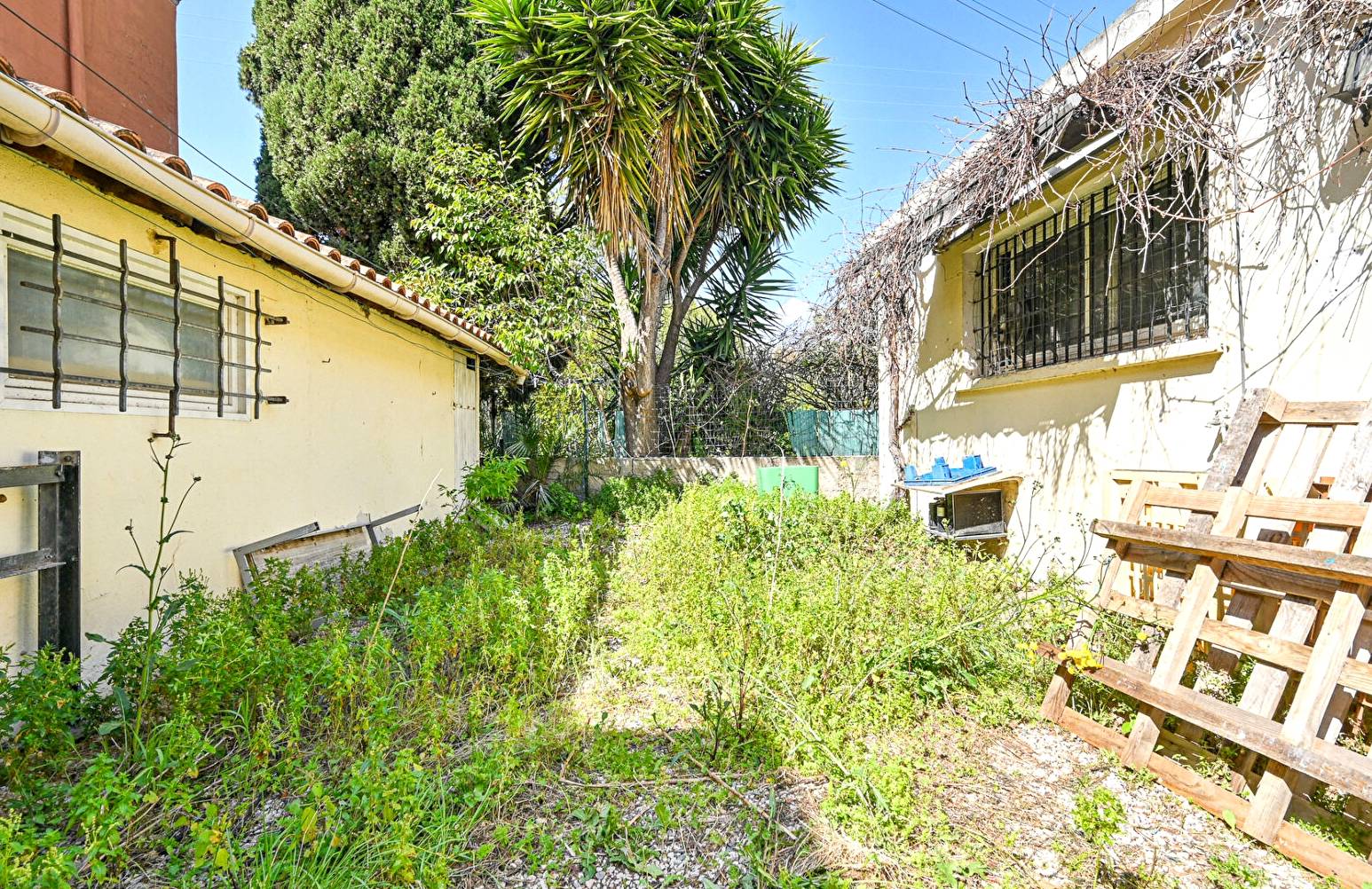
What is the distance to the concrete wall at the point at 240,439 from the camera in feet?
8.61

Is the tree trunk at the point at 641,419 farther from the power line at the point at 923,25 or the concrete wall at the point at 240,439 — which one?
the power line at the point at 923,25

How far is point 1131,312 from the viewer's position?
4219mm

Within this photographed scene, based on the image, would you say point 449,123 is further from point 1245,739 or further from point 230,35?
point 1245,739

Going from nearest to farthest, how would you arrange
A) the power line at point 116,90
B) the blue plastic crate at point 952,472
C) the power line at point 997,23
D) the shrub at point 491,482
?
the power line at point 997,23 < the power line at point 116,90 < the blue plastic crate at point 952,472 < the shrub at point 491,482

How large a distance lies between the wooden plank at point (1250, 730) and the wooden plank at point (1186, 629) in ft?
0.17

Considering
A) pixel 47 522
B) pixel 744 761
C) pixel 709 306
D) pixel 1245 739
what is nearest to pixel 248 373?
pixel 47 522

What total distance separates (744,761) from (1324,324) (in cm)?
341

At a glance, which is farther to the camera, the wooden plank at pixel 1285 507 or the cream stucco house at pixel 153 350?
the cream stucco house at pixel 153 350

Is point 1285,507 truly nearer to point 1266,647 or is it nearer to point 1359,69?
point 1266,647

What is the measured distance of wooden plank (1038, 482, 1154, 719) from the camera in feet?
9.52

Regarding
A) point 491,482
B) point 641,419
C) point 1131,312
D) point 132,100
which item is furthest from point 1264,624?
point 132,100

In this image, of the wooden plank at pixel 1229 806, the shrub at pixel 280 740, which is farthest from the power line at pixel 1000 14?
the shrub at pixel 280 740

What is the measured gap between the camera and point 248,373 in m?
4.07

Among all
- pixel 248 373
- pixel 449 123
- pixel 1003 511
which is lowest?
pixel 1003 511
